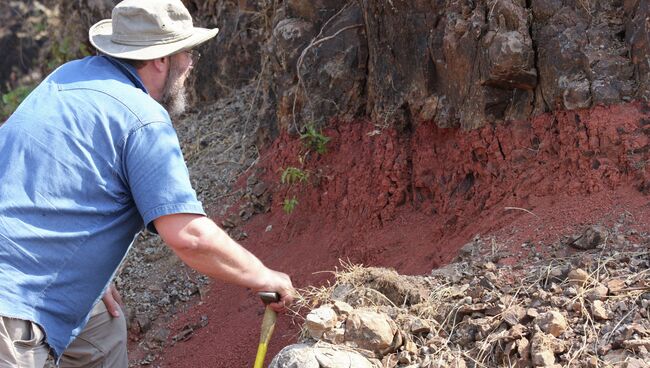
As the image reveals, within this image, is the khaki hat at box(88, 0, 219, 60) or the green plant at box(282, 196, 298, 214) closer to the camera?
the khaki hat at box(88, 0, 219, 60)

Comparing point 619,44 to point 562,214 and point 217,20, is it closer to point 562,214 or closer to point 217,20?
point 562,214

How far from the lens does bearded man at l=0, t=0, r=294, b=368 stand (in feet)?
11.5

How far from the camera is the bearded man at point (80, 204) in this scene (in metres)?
3.50

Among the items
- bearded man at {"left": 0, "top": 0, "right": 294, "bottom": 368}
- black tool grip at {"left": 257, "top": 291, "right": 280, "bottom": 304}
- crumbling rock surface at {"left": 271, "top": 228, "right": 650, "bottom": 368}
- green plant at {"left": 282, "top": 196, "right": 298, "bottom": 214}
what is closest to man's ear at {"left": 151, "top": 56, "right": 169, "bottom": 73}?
bearded man at {"left": 0, "top": 0, "right": 294, "bottom": 368}

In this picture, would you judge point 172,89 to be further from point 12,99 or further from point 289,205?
point 12,99

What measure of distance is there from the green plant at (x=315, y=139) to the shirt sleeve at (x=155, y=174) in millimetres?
2950

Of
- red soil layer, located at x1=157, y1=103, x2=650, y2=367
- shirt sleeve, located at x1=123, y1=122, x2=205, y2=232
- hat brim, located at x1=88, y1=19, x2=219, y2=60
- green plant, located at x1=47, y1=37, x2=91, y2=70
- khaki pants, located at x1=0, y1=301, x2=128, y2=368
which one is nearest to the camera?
shirt sleeve, located at x1=123, y1=122, x2=205, y2=232

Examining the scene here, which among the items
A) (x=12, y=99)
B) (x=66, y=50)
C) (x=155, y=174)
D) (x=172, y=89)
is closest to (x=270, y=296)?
(x=155, y=174)

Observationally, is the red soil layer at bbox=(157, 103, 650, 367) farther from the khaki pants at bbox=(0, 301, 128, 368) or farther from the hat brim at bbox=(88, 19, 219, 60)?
the hat brim at bbox=(88, 19, 219, 60)

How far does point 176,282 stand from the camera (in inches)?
258

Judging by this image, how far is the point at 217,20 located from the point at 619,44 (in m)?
4.35

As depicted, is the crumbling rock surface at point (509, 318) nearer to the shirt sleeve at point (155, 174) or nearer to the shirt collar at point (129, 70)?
the shirt sleeve at point (155, 174)

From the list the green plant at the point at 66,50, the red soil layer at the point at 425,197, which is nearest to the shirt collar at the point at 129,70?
the red soil layer at the point at 425,197

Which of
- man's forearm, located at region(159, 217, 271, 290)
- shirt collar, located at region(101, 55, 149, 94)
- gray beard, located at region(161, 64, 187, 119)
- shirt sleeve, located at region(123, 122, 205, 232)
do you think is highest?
shirt collar, located at region(101, 55, 149, 94)
